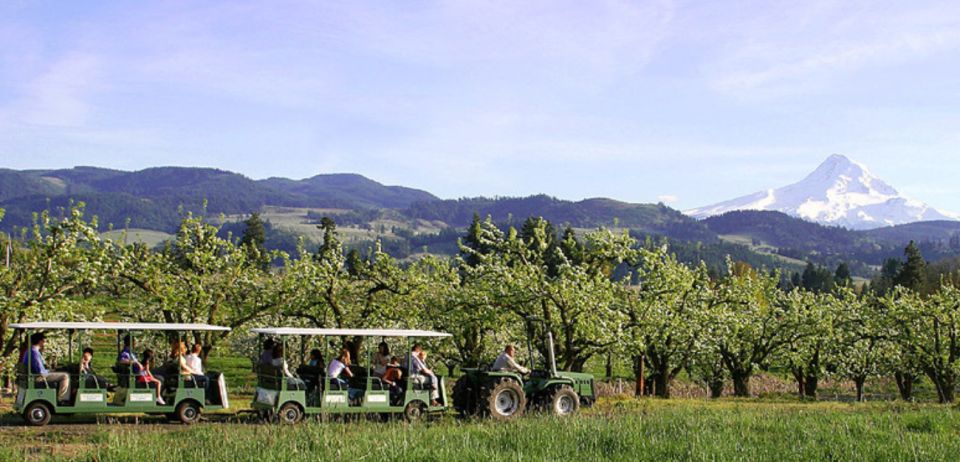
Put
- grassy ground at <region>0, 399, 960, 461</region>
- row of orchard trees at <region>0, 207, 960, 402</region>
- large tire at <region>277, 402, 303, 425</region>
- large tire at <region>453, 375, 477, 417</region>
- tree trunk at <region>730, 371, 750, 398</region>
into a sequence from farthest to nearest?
tree trunk at <region>730, 371, 750, 398</region>
row of orchard trees at <region>0, 207, 960, 402</region>
large tire at <region>453, 375, 477, 417</region>
large tire at <region>277, 402, 303, 425</region>
grassy ground at <region>0, 399, 960, 461</region>

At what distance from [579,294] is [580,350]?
2279 millimetres

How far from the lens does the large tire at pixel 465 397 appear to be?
2236 cm

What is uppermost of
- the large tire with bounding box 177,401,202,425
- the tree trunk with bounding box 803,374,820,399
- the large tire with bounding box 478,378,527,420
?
the large tire with bounding box 478,378,527,420

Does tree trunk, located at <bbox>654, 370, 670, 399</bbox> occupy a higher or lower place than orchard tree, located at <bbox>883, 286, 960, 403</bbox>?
lower

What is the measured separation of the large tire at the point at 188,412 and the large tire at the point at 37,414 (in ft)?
9.22

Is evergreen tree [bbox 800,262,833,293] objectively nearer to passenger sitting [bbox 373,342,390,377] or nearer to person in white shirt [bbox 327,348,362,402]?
passenger sitting [bbox 373,342,390,377]

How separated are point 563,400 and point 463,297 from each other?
1091 centimetres

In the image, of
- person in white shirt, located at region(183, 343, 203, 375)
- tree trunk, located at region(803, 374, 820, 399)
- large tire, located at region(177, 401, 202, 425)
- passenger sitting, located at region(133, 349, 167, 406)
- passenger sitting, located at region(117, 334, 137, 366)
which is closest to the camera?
passenger sitting, located at region(117, 334, 137, 366)

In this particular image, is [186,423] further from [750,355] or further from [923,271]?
[923,271]

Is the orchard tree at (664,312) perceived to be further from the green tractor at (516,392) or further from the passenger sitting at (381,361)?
the passenger sitting at (381,361)

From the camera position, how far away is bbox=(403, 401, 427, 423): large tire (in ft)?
71.2

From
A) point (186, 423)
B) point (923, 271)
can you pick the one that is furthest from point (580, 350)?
point (923, 271)

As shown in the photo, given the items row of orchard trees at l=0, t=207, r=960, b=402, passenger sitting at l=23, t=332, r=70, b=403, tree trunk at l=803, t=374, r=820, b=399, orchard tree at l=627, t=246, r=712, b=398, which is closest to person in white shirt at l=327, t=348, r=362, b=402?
passenger sitting at l=23, t=332, r=70, b=403

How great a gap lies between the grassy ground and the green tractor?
2209mm
